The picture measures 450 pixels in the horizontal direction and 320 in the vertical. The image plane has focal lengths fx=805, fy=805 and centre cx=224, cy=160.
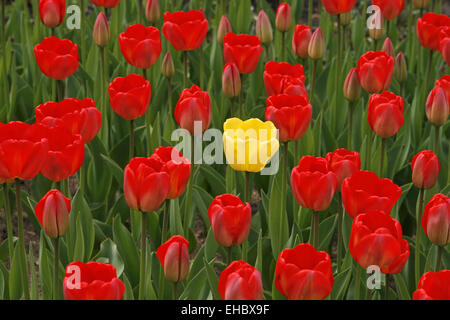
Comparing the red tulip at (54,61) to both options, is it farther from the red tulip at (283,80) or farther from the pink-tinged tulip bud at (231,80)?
the red tulip at (283,80)

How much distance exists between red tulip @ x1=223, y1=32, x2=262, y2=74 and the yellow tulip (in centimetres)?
77

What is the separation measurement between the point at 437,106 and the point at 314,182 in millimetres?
702

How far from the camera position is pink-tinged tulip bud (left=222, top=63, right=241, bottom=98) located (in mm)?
2576

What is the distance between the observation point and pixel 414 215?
2.80m

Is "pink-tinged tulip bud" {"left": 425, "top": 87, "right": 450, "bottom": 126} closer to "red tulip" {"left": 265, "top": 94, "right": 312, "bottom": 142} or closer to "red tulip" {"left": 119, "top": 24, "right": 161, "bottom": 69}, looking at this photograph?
"red tulip" {"left": 265, "top": 94, "right": 312, "bottom": 142}

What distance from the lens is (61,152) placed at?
1.92 m

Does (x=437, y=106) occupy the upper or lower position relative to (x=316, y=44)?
lower

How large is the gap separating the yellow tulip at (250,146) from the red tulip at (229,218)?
8.8 inches

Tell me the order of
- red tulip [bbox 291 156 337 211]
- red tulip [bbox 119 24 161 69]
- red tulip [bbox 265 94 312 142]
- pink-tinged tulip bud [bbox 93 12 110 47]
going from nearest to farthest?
red tulip [bbox 291 156 337 211], red tulip [bbox 265 94 312 142], red tulip [bbox 119 24 161 69], pink-tinged tulip bud [bbox 93 12 110 47]

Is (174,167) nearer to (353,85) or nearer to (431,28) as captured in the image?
(353,85)

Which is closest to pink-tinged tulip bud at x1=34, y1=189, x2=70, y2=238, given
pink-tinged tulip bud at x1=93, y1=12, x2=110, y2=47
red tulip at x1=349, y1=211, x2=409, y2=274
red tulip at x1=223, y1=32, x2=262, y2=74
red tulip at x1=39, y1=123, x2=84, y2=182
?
red tulip at x1=39, y1=123, x2=84, y2=182

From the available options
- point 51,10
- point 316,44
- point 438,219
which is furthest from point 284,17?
point 438,219

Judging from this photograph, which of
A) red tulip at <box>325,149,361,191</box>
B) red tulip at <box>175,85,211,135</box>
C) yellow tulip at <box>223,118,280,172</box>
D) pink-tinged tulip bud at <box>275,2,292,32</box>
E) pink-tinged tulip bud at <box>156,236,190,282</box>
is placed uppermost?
pink-tinged tulip bud at <box>275,2,292,32</box>
